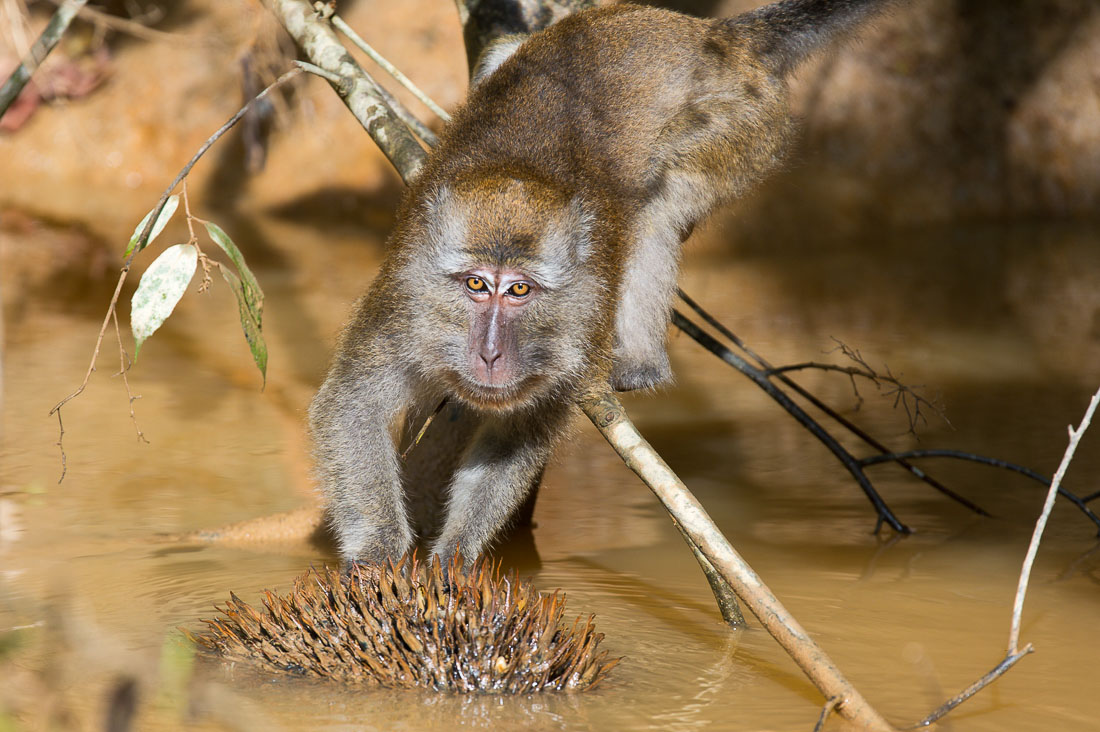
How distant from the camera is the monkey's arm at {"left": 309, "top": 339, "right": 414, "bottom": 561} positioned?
390 centimetres

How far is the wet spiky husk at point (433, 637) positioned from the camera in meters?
3.26

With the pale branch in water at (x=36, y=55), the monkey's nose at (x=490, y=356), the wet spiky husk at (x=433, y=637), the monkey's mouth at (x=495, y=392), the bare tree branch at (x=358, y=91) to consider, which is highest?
the bare tree branch at (x=358, y=91)

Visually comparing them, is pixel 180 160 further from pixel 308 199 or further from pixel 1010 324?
pixel 1010 324

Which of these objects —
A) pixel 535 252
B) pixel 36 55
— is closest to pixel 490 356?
pixel 535 252

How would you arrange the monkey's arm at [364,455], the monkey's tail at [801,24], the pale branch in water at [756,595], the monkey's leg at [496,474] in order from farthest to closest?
the monkey's tail at [801,24] → the monkey's leg at [496,474] → the monkey's arm at [364,455] → the pale branch in water at [756,595]

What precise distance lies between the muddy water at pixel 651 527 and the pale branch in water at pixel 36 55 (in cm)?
134

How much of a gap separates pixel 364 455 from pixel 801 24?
2939mm

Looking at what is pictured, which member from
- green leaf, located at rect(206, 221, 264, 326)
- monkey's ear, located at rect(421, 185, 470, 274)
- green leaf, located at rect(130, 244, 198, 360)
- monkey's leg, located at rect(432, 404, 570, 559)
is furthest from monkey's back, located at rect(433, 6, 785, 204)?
green leaf, located at rect(130, 244, 198, 360)

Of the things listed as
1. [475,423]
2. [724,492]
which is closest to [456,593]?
[475,423]

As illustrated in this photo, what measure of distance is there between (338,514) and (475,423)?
122 centimetres

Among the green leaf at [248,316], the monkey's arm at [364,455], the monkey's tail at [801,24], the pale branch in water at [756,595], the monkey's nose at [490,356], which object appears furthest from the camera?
the monkey's tail at [801,24]

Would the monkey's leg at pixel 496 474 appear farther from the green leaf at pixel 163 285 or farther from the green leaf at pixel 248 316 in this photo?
the green leaf at pixel 163 285

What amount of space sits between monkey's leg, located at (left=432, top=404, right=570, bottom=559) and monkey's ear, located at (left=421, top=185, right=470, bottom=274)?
0.66 m

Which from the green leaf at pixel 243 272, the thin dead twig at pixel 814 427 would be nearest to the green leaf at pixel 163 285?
the green leaf at pixel 243 272
